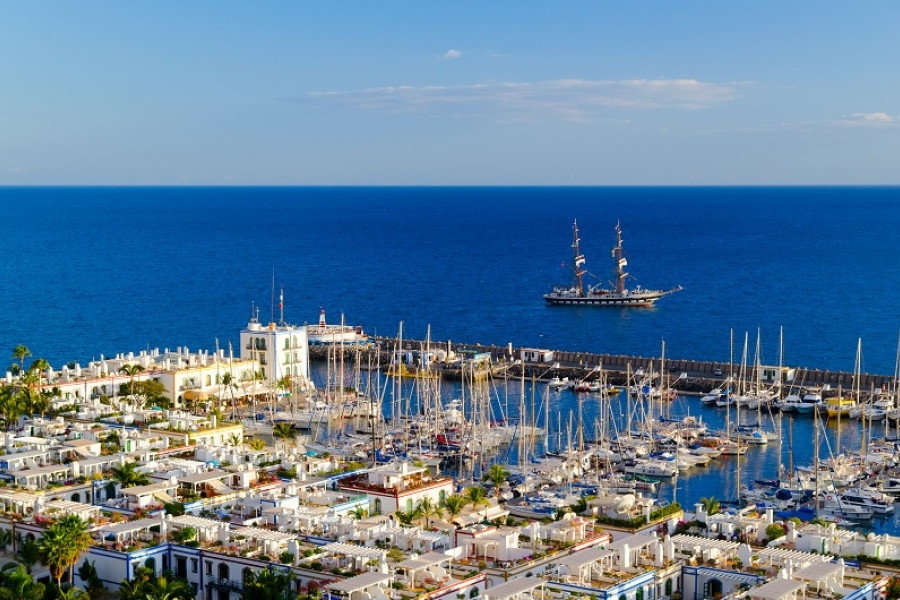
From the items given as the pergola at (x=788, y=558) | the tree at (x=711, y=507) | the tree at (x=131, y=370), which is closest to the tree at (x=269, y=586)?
the pergola at (x=788, y=558)

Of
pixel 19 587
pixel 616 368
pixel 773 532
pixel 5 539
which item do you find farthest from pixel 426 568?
pixel 616 368

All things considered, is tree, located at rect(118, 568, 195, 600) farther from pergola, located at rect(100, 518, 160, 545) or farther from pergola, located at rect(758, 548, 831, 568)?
pergola, located at rect(758, 548, 831, 568)

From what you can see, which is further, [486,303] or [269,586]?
[486,303]

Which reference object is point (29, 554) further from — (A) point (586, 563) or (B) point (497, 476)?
(B) point (497, 476)

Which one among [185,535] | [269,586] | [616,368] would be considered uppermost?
[185,535]

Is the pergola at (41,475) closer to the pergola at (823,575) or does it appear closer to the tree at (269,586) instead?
the tree at (269,586)

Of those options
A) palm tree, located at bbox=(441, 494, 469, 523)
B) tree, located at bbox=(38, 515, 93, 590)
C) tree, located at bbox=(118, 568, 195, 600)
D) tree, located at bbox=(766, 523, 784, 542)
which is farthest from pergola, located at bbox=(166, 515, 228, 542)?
tree, located at bbox=(766, 523, 784, 542)
